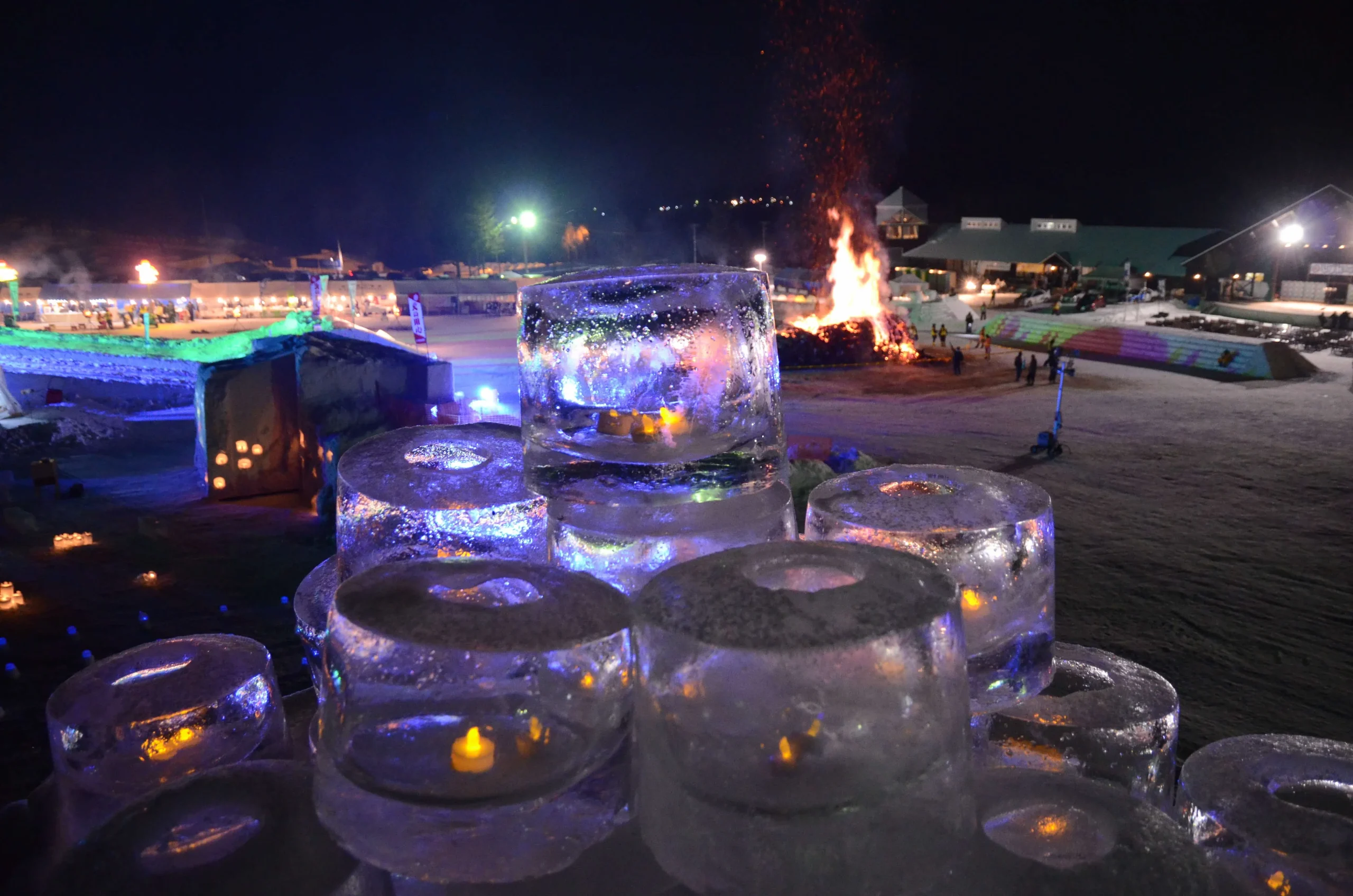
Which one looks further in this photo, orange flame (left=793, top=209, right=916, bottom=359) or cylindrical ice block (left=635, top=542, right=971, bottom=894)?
orange flame (left=793, top=209, right=916, bottom=359)

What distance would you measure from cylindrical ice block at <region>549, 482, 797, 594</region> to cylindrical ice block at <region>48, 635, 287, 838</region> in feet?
4.58

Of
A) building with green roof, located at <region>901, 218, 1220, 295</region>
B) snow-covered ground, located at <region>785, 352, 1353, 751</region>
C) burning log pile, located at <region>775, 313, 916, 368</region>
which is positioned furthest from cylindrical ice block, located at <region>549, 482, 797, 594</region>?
building with green roof, located at <region>901, 218, 1220, 295</region>

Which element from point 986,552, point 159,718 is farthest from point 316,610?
point 986,552

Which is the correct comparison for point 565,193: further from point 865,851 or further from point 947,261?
point 865,851

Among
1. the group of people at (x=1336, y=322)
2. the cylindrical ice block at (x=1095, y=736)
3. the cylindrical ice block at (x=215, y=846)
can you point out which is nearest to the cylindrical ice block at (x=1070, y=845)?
the cylindrical ice block at (x=1095, y=736)

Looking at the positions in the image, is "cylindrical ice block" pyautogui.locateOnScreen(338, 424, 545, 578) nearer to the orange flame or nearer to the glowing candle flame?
the glowing candle flame

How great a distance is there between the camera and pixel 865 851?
1.85 m

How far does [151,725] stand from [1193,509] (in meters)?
14.6

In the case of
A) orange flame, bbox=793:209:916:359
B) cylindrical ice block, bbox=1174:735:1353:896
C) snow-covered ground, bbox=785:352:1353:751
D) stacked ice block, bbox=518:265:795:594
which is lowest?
snow-covered ground, bbox=785:352:1353:751

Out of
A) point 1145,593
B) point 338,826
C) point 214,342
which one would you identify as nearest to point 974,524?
point 338,826

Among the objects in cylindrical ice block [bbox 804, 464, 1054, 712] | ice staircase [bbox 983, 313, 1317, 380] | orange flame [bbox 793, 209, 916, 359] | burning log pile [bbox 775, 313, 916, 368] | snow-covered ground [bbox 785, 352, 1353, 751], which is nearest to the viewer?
cylindrical ice block [bbox 804, 464, 1054, 712]

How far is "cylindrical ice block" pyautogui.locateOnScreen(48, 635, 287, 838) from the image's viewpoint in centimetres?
282

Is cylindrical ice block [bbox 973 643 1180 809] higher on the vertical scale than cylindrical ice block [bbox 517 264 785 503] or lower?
lower

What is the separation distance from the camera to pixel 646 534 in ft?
9.02
